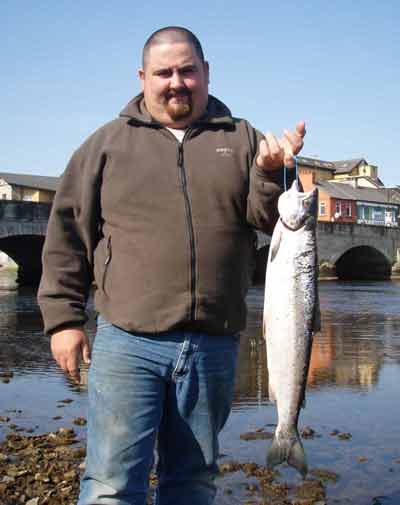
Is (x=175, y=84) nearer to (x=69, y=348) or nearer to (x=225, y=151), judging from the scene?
(x=225, y=151)

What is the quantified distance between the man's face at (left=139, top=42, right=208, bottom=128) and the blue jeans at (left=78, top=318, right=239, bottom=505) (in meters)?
1.14

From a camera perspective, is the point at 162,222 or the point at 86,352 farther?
the point at 86,352

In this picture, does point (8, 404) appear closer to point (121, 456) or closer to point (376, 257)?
point (121, 456)

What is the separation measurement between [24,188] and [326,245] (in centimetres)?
4487

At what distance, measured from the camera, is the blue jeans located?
3.12 metres

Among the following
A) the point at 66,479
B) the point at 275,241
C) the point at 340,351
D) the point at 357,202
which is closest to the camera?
the point at 275,241

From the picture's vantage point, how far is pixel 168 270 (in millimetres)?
3205

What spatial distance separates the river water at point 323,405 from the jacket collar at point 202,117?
2880mm

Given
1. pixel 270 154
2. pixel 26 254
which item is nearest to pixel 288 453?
pixel 270 154

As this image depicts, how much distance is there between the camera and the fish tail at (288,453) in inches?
123

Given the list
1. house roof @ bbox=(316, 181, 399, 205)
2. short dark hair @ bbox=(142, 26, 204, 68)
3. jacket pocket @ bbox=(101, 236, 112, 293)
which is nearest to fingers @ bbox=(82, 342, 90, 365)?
jacket pocket @ bbox=(101, 236, 112, 293)

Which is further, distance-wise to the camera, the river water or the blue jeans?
the river water

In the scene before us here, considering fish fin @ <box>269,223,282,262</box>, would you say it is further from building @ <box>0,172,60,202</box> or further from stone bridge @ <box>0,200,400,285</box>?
building @ <box>0,172,60,202</box>

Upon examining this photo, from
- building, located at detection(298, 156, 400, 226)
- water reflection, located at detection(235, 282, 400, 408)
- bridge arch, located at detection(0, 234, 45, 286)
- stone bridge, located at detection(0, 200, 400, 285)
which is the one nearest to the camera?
water reflection, located at detection(235, 282, 400, 408)
